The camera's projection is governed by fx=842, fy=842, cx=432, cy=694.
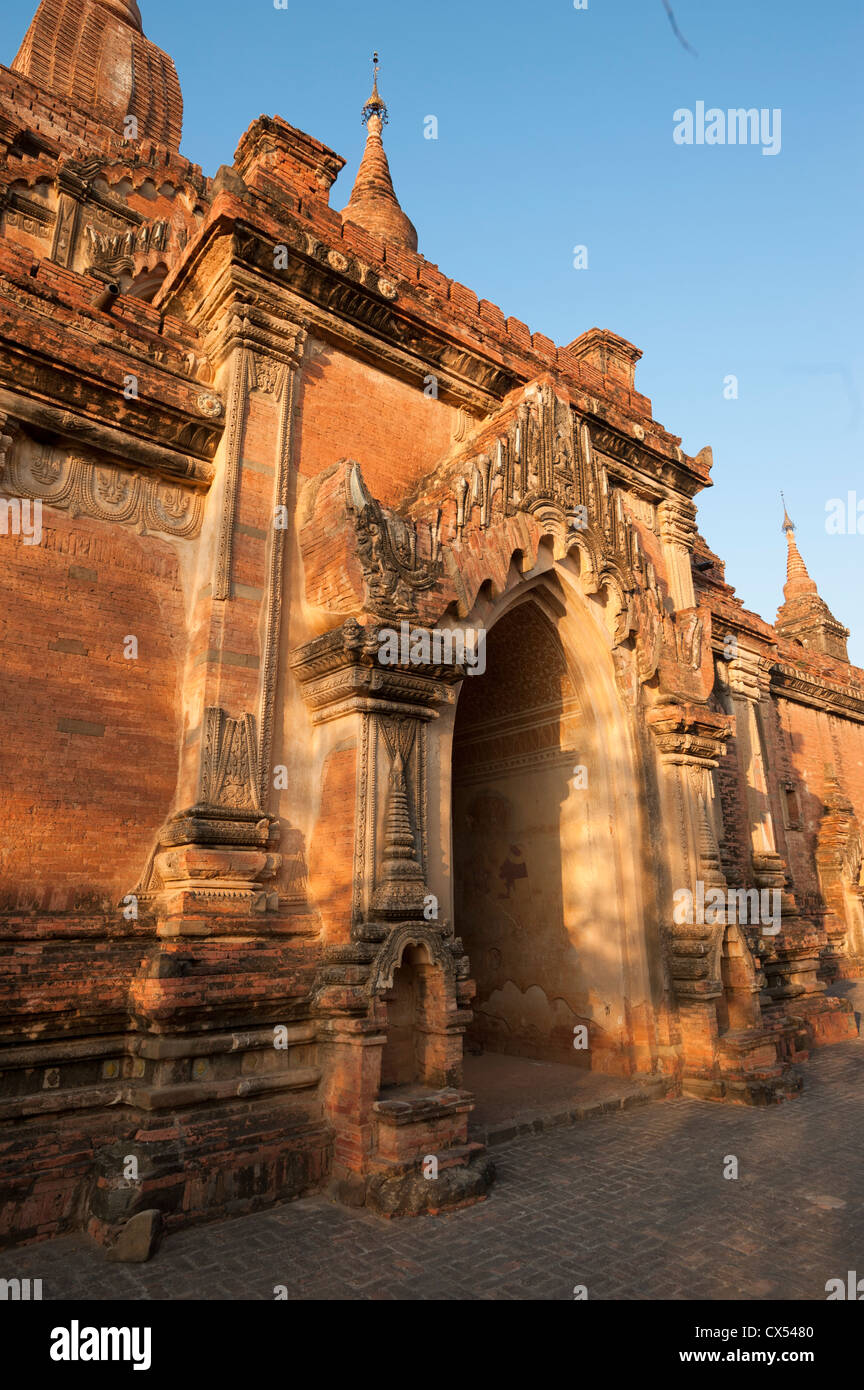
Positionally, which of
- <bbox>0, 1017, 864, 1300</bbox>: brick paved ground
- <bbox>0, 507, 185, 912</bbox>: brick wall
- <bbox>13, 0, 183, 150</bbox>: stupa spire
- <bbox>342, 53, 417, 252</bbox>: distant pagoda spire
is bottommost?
<bbox>0, 1017, 864, 1300</bbox>: brick paved ground

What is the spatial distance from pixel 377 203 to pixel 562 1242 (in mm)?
18342

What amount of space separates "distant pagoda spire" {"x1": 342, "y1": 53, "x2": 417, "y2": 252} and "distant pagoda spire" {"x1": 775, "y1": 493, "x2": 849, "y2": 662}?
17.9 metres

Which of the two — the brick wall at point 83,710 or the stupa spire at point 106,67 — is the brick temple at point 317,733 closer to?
the brick wall at point 83,710

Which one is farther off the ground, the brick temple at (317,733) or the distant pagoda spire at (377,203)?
the distant pagoda spire at (377,203)

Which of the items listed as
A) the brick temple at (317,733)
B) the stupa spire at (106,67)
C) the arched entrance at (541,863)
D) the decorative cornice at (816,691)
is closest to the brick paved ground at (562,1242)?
the brick temple at (317,733)

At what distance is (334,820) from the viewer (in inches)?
328

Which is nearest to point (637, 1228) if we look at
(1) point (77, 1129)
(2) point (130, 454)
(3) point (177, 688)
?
(1) point (77, 1129)

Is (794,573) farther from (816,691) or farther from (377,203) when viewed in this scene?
(377,203)

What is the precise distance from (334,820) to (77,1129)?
3.32 metres

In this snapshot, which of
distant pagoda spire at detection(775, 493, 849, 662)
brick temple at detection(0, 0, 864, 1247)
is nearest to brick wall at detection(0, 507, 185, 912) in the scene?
brick temple at detection(0, 0, 864, 1247)

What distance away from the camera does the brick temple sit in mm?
6746

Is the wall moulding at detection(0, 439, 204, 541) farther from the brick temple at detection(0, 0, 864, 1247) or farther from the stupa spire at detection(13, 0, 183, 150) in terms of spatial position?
the stupa spire at detection(13, 0, 183, 150)

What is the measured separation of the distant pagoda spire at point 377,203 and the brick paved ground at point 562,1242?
1596cm

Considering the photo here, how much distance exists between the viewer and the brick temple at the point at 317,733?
22.1 feet
